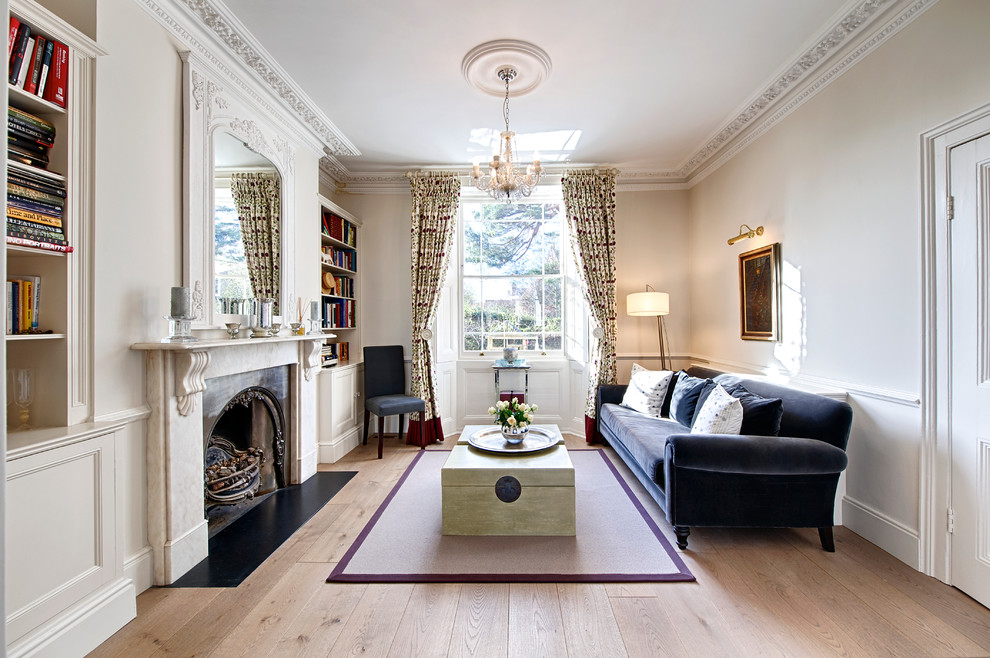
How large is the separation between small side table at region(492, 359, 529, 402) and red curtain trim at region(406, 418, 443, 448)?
2.55 feet

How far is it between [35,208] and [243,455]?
199cm

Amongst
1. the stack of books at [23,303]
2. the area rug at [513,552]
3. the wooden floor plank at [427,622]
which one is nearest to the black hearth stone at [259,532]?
the area rug at [513,552]

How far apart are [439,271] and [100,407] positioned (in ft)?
10.8

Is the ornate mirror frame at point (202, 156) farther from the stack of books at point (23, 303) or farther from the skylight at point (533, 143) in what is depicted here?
the skylight at point (533, 143)

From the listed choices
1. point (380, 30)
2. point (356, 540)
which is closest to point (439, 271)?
point (380, 30)

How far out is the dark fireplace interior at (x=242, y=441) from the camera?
287 cm

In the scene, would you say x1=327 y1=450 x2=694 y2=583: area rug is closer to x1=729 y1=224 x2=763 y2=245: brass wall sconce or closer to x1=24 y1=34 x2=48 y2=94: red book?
x1=729 y1=224 x2=763 y2=245: brass wall sconce

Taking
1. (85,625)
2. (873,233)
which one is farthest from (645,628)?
(873,233)

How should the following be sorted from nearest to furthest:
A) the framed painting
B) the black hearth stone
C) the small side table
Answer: the black hearth stone < the framed painting < the small side table

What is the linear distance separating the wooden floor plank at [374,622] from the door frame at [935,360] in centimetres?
268

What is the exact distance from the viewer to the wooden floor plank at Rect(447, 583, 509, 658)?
185 centimetres

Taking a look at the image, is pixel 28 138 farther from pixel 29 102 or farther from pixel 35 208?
pixel 35 208

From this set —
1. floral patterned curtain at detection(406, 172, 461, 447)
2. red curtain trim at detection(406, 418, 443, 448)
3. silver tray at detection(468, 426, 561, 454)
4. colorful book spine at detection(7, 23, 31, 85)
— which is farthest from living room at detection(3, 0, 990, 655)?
floral patterned curtain at detection(406, 172, 461, 447)

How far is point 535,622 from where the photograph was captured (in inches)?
79.3
